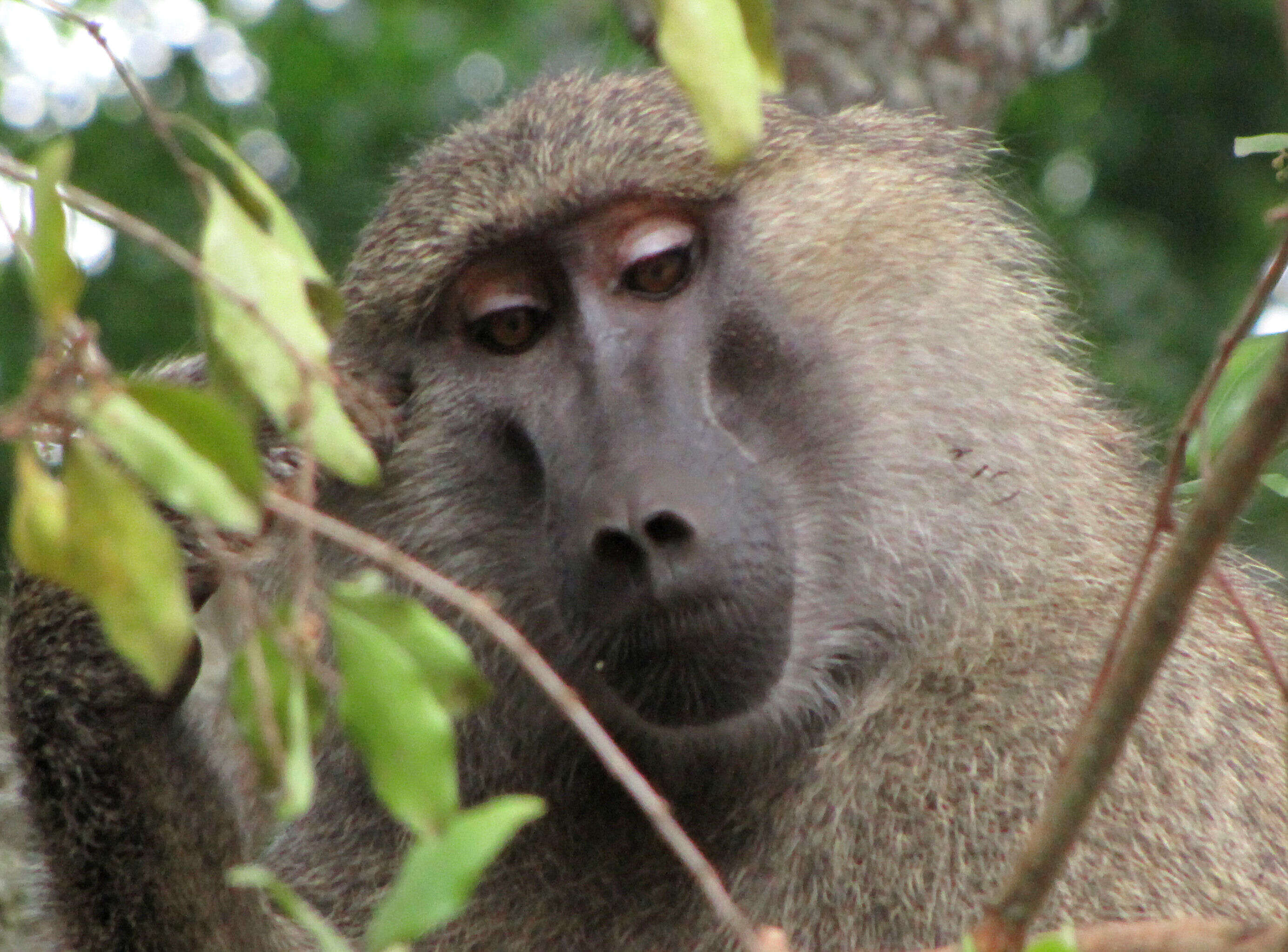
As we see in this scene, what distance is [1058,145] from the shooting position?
690 centimetres

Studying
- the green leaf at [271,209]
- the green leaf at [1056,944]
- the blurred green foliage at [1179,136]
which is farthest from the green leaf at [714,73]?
the blurred green foliage at [1179,136]

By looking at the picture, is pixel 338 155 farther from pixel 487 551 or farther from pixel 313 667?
pixel 313 667

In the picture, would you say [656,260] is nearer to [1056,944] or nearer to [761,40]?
[761,40]

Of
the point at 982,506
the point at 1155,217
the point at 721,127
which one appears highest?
the point at 721,127

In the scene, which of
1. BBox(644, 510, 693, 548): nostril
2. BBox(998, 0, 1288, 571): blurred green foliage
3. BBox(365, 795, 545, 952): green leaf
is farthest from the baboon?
BBox(998, 0, 1288, 571): blurred green foliage

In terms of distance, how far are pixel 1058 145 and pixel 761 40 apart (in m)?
5.48

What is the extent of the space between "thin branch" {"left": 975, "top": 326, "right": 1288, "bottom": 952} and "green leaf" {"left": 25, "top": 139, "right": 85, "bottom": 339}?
2.76 ft

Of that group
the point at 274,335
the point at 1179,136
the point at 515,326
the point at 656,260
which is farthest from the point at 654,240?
the point at 1179,136

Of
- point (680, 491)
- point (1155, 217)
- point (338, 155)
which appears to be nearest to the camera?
point (680, 491)

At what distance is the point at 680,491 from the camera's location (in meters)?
2.38

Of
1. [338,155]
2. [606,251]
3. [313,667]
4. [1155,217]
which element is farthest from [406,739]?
[1155,217]

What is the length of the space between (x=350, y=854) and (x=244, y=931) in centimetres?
24

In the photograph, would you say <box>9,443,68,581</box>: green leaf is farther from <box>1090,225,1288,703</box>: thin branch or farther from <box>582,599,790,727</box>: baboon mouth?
<box>582,599,790,727</box>: baboon mouth

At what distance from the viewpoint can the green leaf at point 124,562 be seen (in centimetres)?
130
